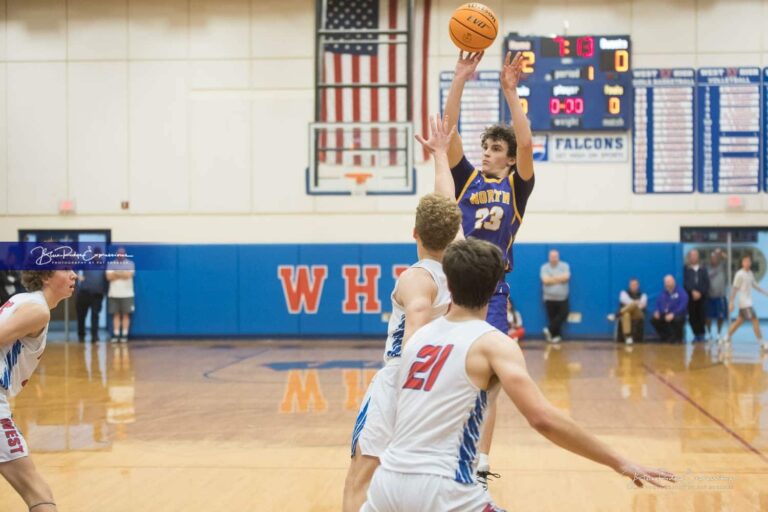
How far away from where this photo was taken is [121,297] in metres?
18.1

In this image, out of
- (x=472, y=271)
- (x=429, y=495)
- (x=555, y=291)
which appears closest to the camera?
(x=429, y=495)

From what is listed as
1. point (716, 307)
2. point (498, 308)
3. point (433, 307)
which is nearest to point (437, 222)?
point (433, 307)

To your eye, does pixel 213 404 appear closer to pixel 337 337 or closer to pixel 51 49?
pixel 337 337

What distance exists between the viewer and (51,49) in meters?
18.5

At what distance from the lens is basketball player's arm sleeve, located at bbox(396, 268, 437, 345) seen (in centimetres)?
374

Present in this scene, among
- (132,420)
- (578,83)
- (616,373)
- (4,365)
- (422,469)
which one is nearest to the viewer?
(422,469)

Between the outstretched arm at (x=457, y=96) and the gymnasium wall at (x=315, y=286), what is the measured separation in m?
12.5

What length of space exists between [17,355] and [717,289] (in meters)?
15.3

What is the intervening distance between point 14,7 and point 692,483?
54.5ft

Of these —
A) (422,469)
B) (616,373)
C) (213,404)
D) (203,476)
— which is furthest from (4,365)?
(616,373)

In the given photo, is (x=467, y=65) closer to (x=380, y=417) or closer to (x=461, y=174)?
(x=461, y=174)

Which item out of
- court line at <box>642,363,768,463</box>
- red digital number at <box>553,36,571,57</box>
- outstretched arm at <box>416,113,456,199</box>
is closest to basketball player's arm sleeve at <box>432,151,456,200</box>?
outstretched arm at <box>416,113,456,199</box>

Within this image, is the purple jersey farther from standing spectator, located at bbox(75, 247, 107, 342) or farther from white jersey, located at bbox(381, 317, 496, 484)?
standing spectator, located at bbox(75, 247, 107, 342)

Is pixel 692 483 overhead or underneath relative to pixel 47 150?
underneath
